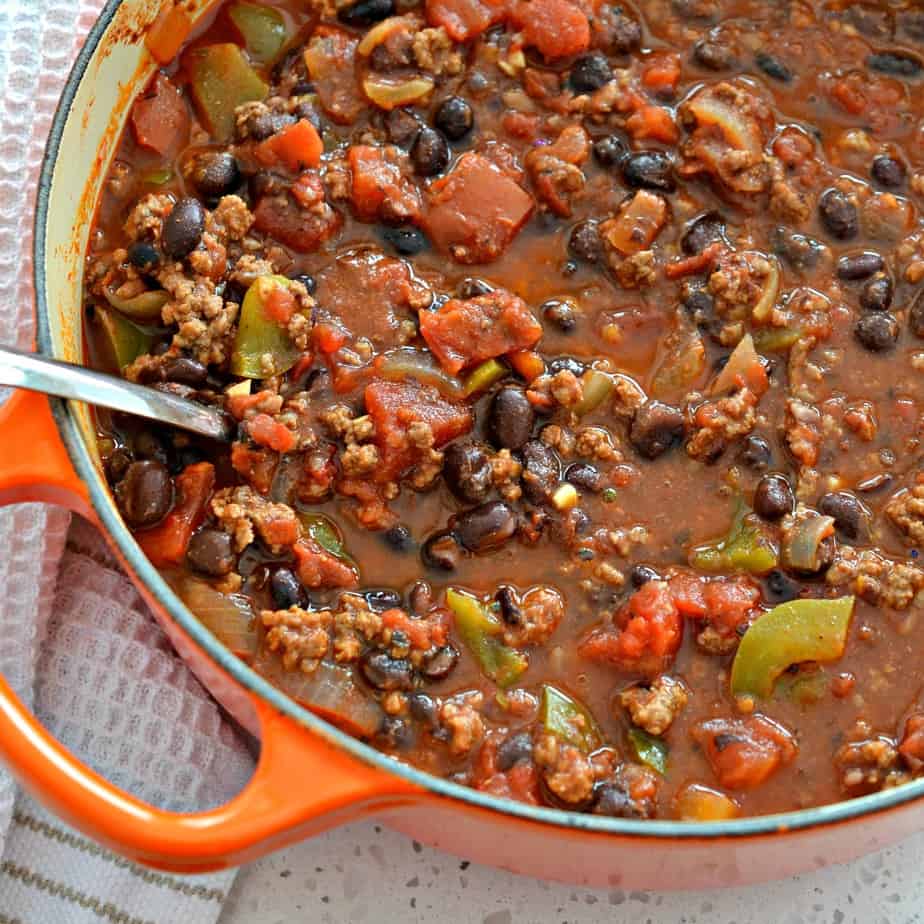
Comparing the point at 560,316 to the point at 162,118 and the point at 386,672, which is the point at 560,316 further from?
the point at 162,118

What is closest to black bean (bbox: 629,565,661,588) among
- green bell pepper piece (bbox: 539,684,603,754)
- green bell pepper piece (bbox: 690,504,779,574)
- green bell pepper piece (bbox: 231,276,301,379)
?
green bell pepper piece (bbox: 690,504,779,574)

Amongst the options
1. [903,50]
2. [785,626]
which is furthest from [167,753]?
[903,50]

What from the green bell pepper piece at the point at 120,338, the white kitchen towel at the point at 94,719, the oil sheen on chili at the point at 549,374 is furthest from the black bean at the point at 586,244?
the white kitchen towel at the point at 94,719

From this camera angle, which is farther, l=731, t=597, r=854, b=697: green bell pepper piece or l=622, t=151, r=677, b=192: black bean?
l=622, t=151, r=677, b=192: black bean

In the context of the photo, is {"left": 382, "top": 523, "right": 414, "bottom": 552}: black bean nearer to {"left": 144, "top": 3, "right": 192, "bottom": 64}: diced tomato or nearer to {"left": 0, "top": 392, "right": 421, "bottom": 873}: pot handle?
{"left": 0, "top": 392, "right": 421, "bottom": 873}: pot handle

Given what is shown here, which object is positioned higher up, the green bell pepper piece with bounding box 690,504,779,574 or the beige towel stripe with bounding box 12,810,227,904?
the green bell pepper piece with bounding box 690,504,779,574

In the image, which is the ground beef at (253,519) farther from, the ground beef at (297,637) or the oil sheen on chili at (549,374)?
the ground beef at (297,637)
